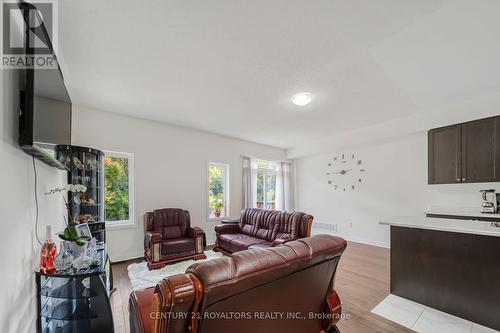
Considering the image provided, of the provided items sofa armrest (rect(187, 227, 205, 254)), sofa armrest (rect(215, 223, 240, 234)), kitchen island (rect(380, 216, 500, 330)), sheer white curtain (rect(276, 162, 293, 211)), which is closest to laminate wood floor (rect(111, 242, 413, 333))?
kitchen island (rect(380, 216, 500, 330))

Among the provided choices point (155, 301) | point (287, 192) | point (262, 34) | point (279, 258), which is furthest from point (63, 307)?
point (287, 192)

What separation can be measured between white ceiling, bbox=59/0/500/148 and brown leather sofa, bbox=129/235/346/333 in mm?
1834

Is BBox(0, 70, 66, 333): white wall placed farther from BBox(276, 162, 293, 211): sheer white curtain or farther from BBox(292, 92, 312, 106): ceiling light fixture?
BBox(276, 162, 293, 211): sheer white curtain

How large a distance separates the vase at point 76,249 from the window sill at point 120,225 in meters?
2.34

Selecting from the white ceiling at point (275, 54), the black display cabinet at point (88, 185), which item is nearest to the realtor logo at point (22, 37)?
the white ceiling at point (275, 54)

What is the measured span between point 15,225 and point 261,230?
3331 mm

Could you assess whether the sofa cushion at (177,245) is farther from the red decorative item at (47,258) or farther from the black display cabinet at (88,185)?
the red decorative item at (47,258)

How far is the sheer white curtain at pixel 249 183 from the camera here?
5.65 metres

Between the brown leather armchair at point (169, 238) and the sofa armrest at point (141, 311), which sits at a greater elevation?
the sofa armrest at point (141, 311)

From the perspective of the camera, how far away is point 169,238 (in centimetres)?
382

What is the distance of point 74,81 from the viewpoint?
2707 millimetres

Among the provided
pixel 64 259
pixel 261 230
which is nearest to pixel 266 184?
pixel 261 230

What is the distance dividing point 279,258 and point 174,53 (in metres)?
2.20

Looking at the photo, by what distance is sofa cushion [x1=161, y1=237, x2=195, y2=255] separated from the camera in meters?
3.47
